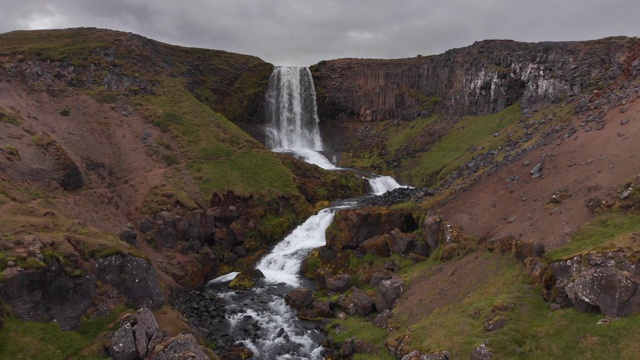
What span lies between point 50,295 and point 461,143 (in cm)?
5763

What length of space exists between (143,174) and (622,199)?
43399 mm

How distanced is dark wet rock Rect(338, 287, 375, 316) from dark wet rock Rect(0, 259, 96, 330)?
52.8ft

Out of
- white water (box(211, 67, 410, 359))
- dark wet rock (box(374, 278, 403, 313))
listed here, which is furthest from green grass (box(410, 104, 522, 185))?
dark wet rock (box(374, 278, 403, 313))

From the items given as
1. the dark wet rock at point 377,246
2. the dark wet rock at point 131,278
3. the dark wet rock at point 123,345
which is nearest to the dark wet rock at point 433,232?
the dark wet rock at point 377,246

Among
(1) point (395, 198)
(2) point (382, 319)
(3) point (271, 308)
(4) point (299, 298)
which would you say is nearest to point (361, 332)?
(2) point (382, 319)

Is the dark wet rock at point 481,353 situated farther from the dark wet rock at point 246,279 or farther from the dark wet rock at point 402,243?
the dark wet rock at point 246,279

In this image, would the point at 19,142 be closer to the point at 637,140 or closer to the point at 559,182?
the point at 559,182

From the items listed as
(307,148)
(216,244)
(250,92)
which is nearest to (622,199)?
(216,244)

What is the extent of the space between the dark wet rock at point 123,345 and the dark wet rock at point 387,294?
50.4ft

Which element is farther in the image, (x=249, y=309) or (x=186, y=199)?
(x=186, y=199)

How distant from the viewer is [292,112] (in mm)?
88125

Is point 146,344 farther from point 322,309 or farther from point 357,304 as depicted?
point 357,304

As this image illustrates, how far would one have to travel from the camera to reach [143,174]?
47.4m

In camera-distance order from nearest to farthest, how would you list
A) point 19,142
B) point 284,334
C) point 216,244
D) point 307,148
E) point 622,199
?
point 622,199, point 284,334, point 19,142, point 216,244, point 307,148
